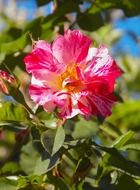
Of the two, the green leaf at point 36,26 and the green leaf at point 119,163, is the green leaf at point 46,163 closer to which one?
the green leaf at point 119,163

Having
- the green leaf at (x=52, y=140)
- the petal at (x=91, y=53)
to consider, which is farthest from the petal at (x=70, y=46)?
the green leaf at (x=52, y=140)

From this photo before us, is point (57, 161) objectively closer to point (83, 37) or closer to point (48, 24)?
point (83, 37)

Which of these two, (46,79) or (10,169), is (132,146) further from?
(10,169)

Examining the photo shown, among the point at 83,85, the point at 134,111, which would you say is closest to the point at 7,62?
the point at 83,85

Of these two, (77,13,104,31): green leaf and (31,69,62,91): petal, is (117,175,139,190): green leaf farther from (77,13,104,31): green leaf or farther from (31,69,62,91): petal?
(77,13,104,31): green leaf

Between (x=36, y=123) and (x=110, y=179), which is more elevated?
(x=36, y=123)

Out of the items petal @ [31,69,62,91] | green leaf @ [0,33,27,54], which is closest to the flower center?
petal @ [31,69,62,91]
